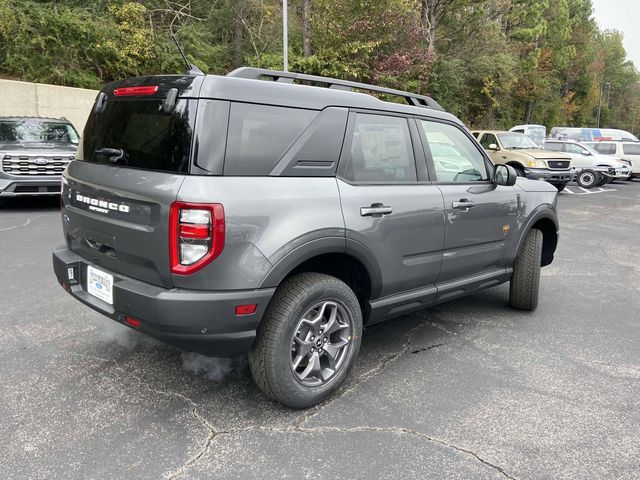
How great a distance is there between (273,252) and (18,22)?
17.2 meters

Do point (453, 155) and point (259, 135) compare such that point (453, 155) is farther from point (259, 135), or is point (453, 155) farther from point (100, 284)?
point (100, 284)

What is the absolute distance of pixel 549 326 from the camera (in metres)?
4.50

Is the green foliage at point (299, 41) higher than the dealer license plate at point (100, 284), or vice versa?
the green foliage at point (299, 41)

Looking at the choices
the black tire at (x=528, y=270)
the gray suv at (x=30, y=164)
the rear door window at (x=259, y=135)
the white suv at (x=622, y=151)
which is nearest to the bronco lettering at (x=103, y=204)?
the rear door window at (x=259, y=135)

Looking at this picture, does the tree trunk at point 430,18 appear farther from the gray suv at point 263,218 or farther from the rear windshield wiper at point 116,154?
the rear windshield wiper at point 116,154

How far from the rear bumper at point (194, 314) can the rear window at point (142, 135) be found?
0.63 m

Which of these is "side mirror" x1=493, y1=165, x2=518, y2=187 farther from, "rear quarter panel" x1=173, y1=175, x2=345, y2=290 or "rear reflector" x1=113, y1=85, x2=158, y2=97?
"rear reflector" x1=113, y1=85, x2=158, y2=97

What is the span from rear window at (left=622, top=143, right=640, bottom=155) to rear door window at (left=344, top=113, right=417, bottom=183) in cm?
2175

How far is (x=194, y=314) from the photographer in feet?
8.41

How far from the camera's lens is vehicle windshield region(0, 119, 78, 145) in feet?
32.0

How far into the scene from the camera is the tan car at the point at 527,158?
14242 mm

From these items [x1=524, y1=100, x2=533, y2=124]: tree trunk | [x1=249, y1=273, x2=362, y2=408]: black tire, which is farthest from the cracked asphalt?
[x1=524, y1=100, x2=533, y2=124]: tree trunk

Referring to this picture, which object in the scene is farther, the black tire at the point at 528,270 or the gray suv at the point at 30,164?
the gray suv at the point at 30,164

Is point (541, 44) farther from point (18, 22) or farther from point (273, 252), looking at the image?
point (273, 252)
